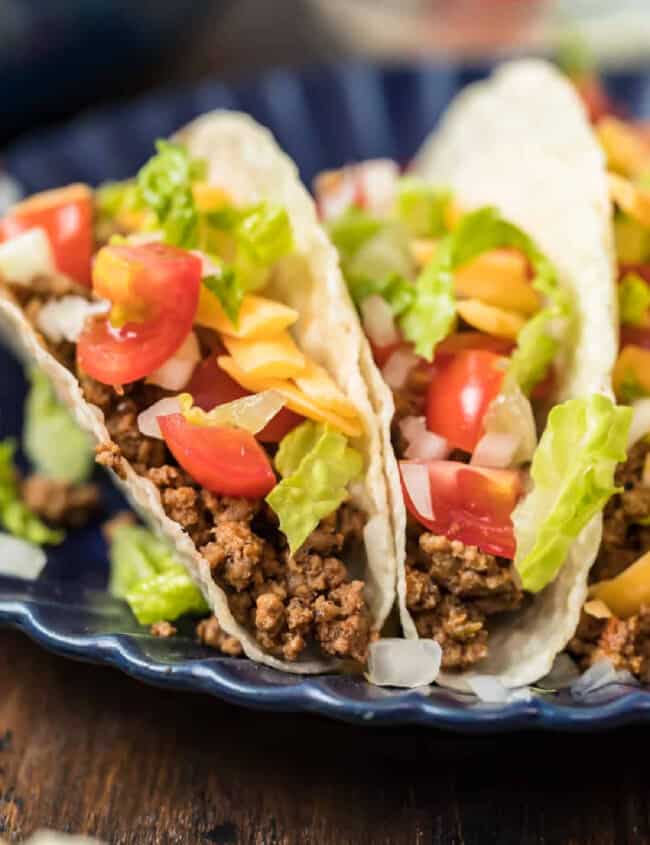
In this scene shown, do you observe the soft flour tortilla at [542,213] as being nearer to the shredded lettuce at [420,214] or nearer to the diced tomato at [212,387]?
the shredded lettuce at [420,214]

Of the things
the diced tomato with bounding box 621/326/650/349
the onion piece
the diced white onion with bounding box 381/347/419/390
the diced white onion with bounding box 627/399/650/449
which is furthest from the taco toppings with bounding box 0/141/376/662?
the diced tomato with bounding box 621/326/650/349

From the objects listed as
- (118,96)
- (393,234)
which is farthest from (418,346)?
(118,96)

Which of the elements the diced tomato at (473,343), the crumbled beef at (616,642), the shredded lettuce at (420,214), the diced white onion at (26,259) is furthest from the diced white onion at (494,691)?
the diced white onion at (26,259)

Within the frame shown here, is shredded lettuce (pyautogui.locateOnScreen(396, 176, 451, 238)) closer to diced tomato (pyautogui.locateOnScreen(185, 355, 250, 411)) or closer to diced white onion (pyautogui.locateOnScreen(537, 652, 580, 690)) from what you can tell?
diced tomato (pyautogui.locateOnScreen(185, 355, 250, 411))

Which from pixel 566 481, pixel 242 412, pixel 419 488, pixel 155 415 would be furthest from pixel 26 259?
pixel 566 481

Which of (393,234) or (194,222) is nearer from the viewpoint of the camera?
(194,222)

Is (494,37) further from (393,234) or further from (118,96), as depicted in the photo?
(393,234)
